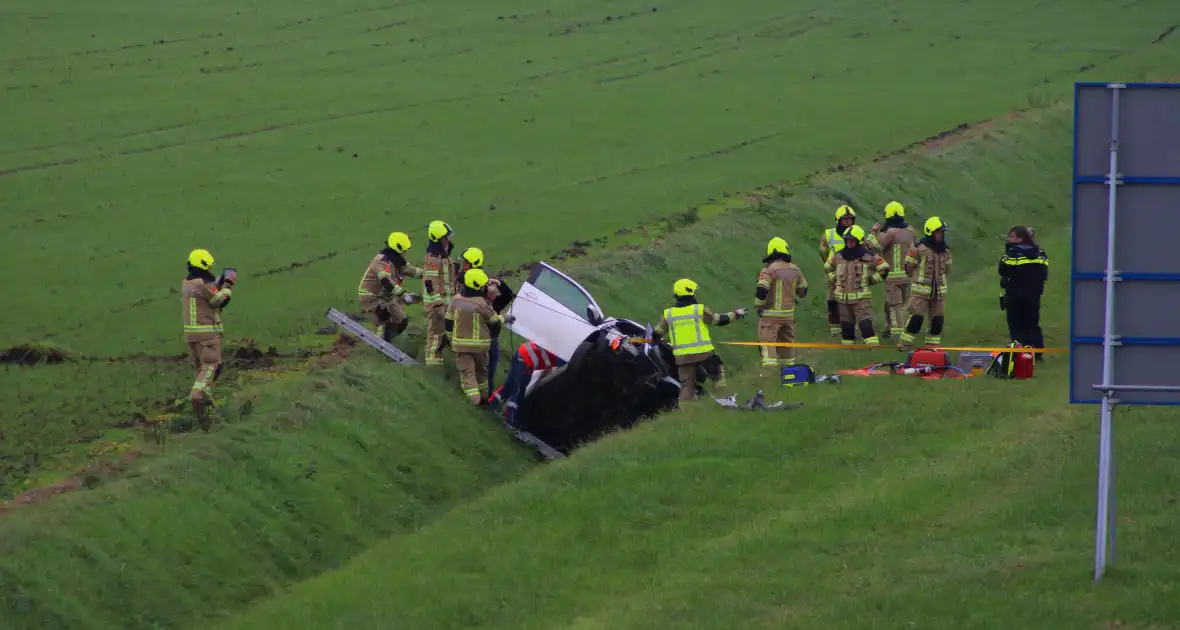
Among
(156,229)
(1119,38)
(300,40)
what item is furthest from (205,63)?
(1119,38)

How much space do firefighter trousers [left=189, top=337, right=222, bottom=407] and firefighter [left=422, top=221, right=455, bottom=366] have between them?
9.10 feet

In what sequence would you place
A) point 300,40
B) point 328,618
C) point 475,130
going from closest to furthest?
point 328,618
point 475,130
point 300,40

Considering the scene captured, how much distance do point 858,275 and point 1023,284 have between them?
2479 mm

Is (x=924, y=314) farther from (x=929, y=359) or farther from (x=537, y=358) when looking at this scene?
(x=537, y=358)

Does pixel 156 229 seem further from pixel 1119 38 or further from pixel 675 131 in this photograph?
pixel 1119 38

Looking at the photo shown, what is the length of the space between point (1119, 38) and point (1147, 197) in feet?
164

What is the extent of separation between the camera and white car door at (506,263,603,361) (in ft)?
63.7

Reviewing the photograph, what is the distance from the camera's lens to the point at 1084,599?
11969 millimetres

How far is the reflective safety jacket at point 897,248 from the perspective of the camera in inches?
918

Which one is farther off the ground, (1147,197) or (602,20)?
(602,20)

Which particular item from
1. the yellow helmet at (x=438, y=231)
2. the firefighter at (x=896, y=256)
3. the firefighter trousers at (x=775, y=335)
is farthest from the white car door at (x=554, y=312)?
the firefighter at (x=896, y=256)

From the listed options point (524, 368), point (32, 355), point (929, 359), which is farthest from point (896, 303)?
point (32, 355)

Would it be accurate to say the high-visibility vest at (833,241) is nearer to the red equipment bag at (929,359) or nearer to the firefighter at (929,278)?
the firefighter at (929,278)

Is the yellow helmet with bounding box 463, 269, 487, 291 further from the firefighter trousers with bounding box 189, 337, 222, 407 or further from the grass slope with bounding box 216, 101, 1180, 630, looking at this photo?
the firefighter trousers with bounding box 189, 337, 222, 407
